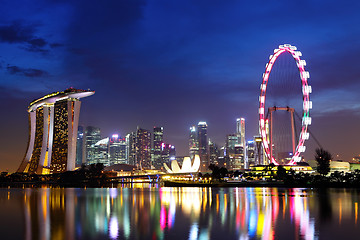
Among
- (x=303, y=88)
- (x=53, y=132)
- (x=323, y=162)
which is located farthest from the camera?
(x=53, y=132)

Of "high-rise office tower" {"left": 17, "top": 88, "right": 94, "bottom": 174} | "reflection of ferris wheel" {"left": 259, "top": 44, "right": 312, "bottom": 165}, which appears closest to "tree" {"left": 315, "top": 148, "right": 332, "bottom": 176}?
"reflection of ferris wheel" {"left": 259, "top": 44, "right": 312, "bottom": 165}

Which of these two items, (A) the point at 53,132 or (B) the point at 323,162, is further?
(A) the point at 53,132

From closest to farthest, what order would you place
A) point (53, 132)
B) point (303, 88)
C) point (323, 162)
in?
1. point (303, 88)
2. point (323, 162)
3. point (53, 132)

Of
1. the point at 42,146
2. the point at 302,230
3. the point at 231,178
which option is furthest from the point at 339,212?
the point at 42,146

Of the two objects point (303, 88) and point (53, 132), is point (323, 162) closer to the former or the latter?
point (303, 88)

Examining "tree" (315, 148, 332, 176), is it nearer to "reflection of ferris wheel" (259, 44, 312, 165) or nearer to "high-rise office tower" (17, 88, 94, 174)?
"reflection of ferris wheel" (259, 44, 312, 165)

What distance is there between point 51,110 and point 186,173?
60.1 m

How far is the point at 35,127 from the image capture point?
599ft

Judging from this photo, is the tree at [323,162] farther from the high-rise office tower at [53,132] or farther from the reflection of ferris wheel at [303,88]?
the high-rise office tower at [53,132]

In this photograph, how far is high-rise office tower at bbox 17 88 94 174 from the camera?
16488cm

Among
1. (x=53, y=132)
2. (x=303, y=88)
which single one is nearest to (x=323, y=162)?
(x=303, y=88)

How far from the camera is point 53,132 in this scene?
582ft

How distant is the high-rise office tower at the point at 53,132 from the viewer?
16488cm

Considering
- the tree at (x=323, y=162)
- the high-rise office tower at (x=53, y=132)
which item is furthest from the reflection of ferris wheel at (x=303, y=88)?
the high-rise office tower at (x=53, y=132)
